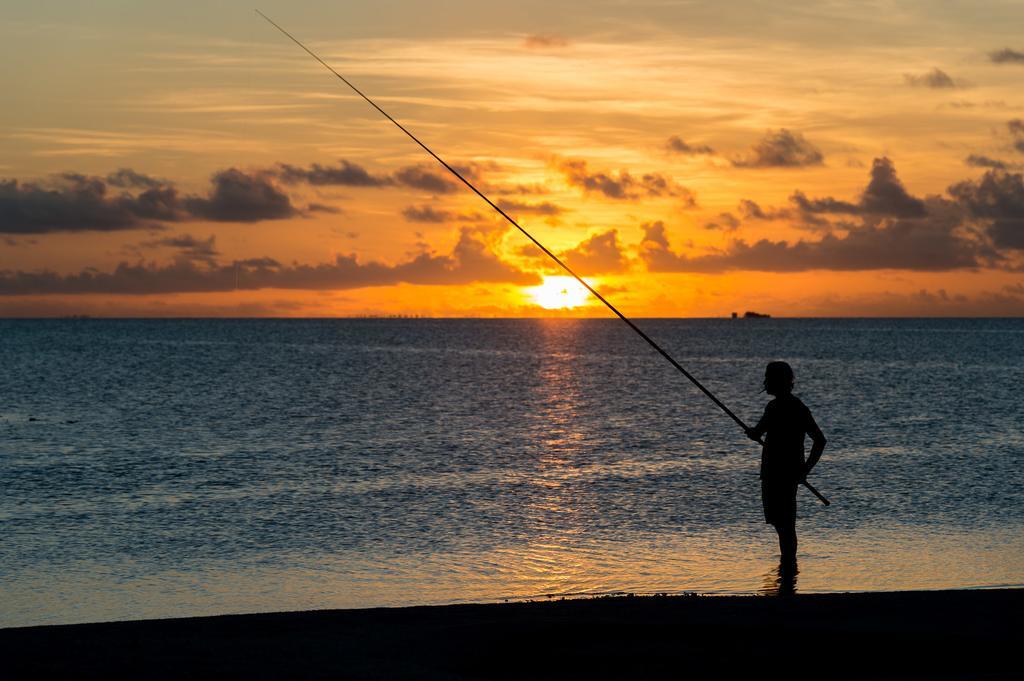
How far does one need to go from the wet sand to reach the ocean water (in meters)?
2.62

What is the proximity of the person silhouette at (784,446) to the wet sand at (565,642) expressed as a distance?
1.52 m

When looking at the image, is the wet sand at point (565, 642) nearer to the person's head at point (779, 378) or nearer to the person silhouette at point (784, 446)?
the person silhouette at point (784, 446)

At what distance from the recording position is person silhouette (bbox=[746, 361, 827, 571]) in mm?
10594

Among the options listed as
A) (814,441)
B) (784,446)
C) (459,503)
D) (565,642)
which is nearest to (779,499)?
(784,446)

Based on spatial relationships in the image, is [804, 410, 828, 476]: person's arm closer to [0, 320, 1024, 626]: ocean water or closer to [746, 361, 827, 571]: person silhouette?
[746, 361, 827, 571]: person silhouette

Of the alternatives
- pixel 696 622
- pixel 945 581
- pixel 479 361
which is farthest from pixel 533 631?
pixel 479 361

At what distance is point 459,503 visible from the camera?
19.5 m

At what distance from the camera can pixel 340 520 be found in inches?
696

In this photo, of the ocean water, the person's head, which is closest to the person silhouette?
the person's head

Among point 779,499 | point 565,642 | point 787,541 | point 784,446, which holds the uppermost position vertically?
point 784,446

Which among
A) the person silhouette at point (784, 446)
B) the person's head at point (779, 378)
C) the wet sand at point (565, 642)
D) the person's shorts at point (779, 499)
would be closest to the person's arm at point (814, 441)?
the person silhouette at point (784, 446)

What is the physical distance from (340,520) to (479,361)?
8219 cm

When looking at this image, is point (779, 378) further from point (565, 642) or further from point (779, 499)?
point (565, 642)

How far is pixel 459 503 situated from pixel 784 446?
943 cm
